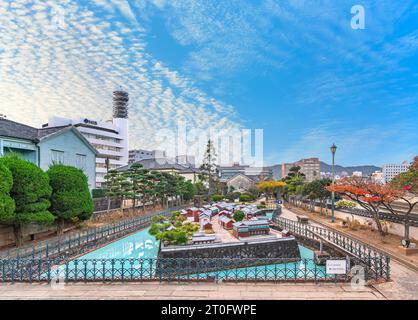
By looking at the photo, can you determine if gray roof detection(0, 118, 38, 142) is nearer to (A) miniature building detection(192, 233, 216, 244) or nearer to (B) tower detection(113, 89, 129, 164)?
(A) miniature building detection(192, 233, 216, 244)

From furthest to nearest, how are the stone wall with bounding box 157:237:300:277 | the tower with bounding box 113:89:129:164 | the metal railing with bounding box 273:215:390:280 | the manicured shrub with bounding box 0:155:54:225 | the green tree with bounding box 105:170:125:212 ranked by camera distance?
the tower with bounding box 113:89:129:164 → the green tree with bounding box 105:170:125:212 → the manicured shrub with bounding box 0:155:54:225 → the stone wall with bounding box 157:237:300:277 → the metal railing with bounding box 273:215:390:280

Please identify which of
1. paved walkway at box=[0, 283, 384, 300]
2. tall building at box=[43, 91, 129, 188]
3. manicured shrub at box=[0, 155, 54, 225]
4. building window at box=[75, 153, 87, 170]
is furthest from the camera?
tall building at box=[43, 91, 129, 188]

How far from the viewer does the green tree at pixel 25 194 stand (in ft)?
46.1

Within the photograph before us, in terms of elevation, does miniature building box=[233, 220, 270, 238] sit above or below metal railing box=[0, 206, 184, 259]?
above

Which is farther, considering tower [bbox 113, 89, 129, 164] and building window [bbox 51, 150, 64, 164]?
tower [bbox 113, 89, 129, 164]

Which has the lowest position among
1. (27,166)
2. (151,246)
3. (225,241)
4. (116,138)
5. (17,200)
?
(151,246)

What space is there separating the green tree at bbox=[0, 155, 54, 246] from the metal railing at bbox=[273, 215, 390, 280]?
16944 mm

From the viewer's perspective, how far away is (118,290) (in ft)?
27.3

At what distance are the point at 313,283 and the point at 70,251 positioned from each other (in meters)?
12.7

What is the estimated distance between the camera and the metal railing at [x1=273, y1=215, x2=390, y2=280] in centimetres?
934

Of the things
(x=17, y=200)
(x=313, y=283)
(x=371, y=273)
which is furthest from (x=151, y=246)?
(x=371, y=273)

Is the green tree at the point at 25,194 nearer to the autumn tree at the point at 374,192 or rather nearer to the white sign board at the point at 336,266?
the white sign board at the point at 336,266

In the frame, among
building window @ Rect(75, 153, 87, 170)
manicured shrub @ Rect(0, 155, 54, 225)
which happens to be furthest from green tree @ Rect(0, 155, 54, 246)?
building window @ Rect(75, 153, 87, 170)
